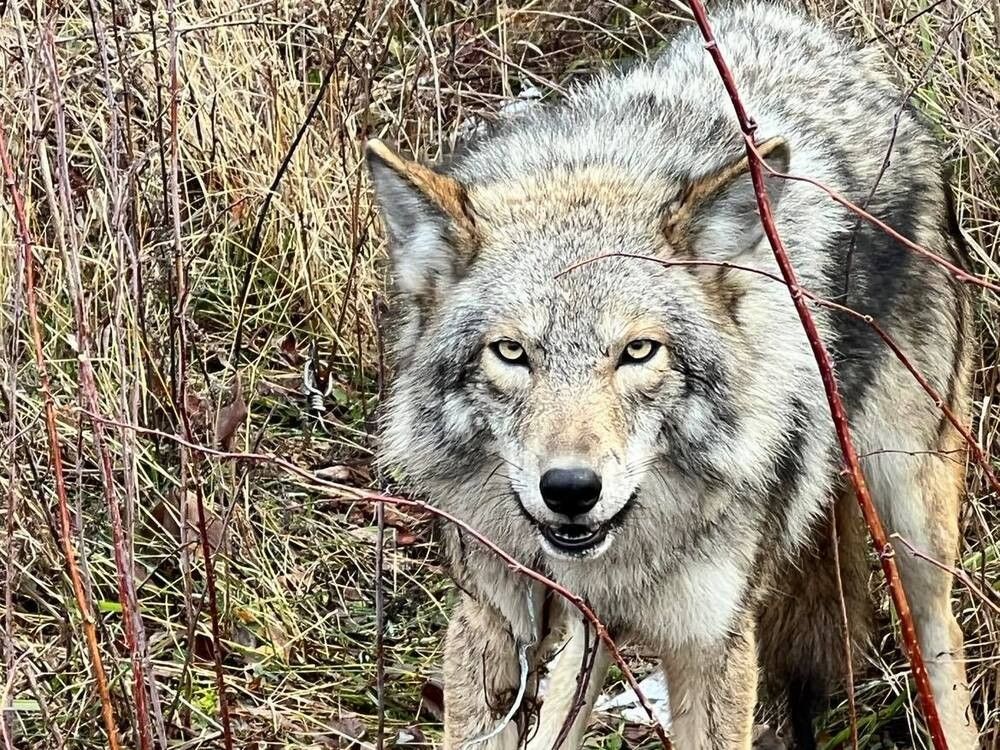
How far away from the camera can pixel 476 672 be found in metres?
4.00

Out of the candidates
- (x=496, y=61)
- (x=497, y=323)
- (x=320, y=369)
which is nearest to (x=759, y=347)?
(x=497, y=323)

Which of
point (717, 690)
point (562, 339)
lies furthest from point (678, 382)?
point (717, 690)

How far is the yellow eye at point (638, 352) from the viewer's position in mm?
3361

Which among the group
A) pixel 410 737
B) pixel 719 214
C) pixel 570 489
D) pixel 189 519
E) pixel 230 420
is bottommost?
pixel 410 737

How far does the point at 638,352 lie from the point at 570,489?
451 millimetres

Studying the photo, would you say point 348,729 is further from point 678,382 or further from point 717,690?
point 678,382

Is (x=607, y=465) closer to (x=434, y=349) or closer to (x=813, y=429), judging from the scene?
(x=434, y=349)

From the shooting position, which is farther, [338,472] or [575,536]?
[338,472]

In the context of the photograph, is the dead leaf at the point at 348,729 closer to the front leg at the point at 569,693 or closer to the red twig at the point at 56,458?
the front leg at the point at 569,693

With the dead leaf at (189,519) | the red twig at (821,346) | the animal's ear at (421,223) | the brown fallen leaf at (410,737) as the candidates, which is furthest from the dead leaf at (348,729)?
the red twig at (821,346)

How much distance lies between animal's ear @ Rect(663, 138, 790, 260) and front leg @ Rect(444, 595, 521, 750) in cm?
117

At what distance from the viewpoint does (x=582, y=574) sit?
3900 millimetres

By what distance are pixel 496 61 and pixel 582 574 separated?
3605 millimetres

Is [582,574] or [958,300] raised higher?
[958,300]
